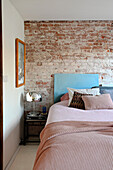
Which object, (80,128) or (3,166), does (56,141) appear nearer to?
(80,128)

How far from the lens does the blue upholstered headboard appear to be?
15.3 ft

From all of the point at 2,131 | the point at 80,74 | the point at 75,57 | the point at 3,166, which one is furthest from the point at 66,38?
the point at 3,166

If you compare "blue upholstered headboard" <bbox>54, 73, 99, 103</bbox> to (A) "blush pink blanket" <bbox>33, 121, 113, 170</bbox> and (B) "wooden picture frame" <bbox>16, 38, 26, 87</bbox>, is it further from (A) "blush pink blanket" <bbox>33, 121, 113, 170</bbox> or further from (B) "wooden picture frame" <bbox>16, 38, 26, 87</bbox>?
(A) "blush pink blanket" <bbox>33, 121, 113, 170</bbox>

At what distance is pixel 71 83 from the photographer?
4.66 m

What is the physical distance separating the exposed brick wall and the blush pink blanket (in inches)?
98.0

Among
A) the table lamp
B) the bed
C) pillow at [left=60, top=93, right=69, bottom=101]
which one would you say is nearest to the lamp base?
the table lamp

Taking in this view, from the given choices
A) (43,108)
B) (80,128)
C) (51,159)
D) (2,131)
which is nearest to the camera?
(51,159)

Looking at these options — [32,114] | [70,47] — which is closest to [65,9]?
[70,47]

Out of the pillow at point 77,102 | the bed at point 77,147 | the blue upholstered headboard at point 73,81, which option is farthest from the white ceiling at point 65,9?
the bed at point 77,147

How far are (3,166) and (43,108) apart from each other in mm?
1739

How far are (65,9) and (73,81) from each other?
5.09ft

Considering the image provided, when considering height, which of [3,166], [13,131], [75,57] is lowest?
[3,166]

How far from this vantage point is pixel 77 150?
6.49 feet

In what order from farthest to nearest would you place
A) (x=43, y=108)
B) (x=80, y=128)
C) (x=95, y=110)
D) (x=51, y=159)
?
(x=43, y=108)
(x=95, y=110)
(x=80, y=128)
(x=51, y=159)
